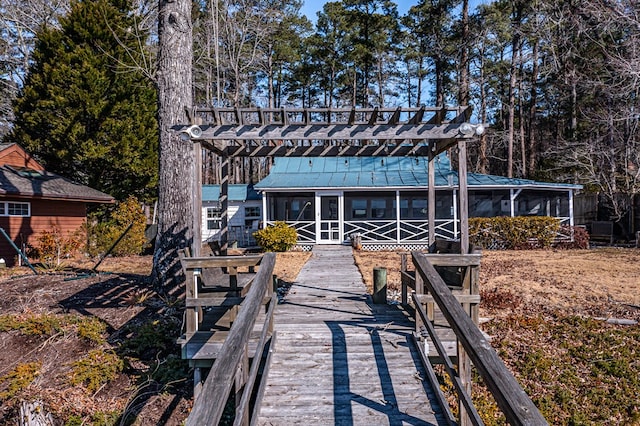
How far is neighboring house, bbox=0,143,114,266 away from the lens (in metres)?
12.2

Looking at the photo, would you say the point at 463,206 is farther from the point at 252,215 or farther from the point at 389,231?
the point at 252,215

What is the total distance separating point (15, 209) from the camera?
41.4 ft

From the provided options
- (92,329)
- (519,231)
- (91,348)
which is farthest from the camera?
(519,231)

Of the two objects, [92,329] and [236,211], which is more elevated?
[236,211]

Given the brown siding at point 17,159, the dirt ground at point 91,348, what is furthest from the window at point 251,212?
the dirt ground at point 91,348

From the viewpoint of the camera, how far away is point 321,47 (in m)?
28.3

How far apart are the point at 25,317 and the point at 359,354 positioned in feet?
17.6

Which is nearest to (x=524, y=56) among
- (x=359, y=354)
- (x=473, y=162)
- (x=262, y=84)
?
(x=473, y=162)

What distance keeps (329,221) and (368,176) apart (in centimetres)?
309

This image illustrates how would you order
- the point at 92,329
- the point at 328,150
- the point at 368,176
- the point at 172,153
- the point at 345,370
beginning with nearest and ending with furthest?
the point at 345,370
the point at 92,329
the point at 328,150
the point at 172,153
the point at 368,176

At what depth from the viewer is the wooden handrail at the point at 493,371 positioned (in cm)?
162

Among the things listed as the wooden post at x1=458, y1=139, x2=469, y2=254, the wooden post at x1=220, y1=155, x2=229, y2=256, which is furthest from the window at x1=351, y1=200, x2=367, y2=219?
the wooden post at x1=458, y1=139, x2=469, y2=254

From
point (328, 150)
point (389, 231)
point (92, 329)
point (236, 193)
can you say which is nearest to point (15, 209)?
point (236, 193)

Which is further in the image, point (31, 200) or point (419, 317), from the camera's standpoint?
point (31, 200)
